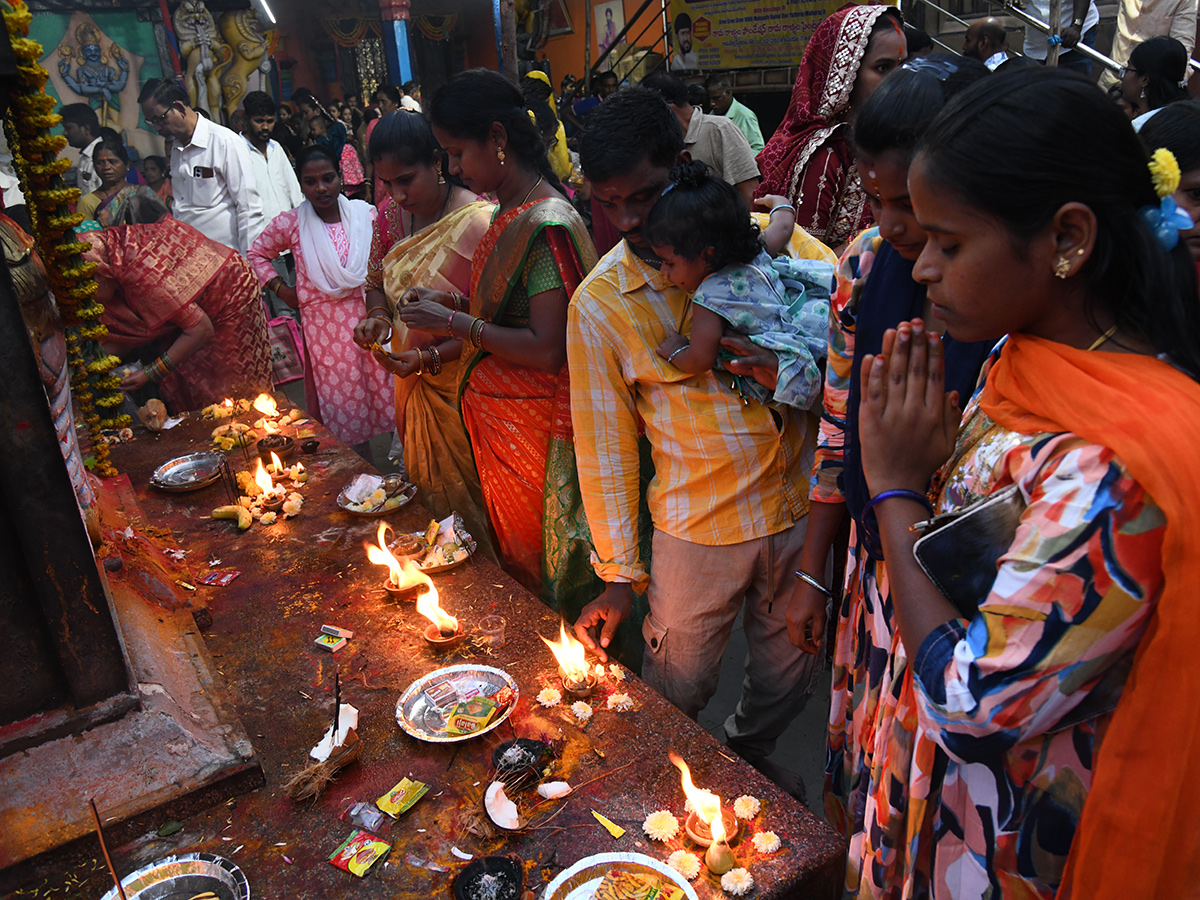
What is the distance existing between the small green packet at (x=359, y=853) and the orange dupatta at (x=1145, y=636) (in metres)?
1.18

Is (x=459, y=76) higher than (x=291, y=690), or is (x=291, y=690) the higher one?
(x=459, y=76)

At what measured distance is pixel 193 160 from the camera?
7.10m

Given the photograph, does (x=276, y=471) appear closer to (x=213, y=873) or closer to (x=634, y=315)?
(x=634, y=315)

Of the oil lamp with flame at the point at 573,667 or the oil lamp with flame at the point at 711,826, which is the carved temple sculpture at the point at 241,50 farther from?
the oil lamp with flame at the point at 711,826

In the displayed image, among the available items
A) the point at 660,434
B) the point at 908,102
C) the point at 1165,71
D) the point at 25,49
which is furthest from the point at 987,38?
the point at 25,49

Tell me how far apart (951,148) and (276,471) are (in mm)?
2983

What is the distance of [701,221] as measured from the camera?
6.99ft

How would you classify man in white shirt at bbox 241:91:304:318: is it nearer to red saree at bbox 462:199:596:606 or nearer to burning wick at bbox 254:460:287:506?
burning wick at bbox 254:460:287:506

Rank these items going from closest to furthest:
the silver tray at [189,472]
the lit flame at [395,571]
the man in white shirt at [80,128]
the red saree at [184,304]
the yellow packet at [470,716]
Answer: the yellow packet at [470,716] < the lit flame at [395,571] < the silver tray at [189,472] < the red saree at [184,304] < the man in white shirt at [80,128]

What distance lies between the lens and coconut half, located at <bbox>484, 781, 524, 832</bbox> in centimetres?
158

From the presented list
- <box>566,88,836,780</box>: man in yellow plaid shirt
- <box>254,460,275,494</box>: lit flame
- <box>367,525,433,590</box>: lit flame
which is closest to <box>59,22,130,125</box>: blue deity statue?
<box>254,460,275,494</box>: lit flame

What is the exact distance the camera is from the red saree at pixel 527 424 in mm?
2893

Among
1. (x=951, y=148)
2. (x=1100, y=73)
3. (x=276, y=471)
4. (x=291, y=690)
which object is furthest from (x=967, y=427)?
(x=1100, y=73)

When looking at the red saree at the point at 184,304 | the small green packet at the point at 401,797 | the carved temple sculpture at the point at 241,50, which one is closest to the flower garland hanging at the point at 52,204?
the small green packet at the point at 401,797
